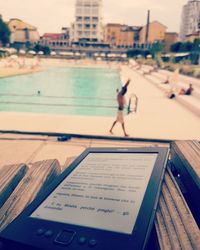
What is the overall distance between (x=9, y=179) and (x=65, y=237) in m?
1.11

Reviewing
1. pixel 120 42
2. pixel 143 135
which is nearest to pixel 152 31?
pixel 120 42

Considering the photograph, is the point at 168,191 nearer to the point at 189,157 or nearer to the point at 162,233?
the point at 162,233

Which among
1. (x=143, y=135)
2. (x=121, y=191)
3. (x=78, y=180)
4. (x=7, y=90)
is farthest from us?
(x=7, y=90)

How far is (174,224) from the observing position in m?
1.39

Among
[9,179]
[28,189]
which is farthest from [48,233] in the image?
[9,179]

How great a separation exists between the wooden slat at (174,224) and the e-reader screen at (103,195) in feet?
0.50

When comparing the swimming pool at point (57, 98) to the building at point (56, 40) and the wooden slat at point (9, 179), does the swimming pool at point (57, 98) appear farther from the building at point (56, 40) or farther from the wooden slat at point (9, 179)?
the building at point (56, 40)

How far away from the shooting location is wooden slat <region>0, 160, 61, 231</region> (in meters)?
1.63

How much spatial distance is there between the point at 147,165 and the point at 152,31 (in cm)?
11867

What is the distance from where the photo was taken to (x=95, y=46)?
10856 centimetres

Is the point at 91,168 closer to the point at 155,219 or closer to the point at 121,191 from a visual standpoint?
the point at 121,191

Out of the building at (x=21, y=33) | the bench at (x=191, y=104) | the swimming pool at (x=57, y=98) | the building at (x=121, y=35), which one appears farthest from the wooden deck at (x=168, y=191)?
the building at (x=21, y=33)

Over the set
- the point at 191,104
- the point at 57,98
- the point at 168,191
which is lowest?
the point at 57,98

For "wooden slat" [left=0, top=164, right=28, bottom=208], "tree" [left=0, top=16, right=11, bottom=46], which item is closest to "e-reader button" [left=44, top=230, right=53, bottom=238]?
"wooden slat" [left=0, top=164, right=28, bottom=208]
